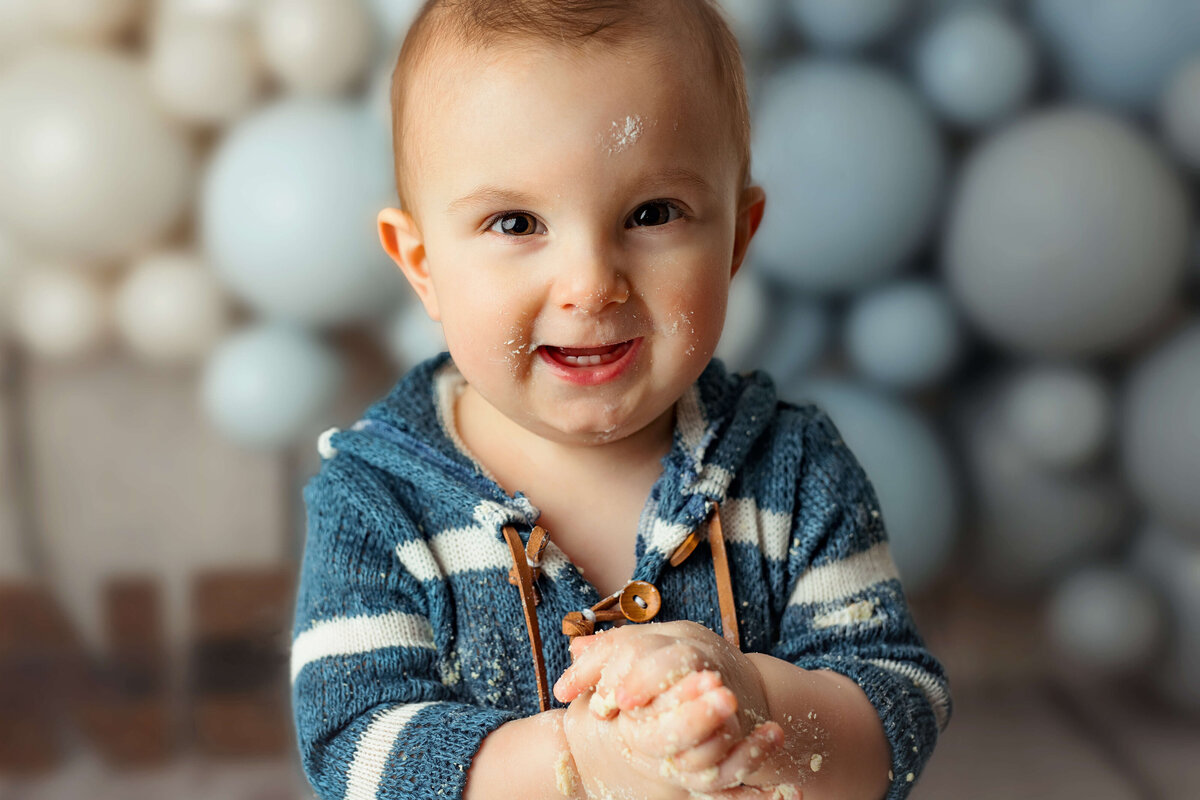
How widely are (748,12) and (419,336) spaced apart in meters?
0.56

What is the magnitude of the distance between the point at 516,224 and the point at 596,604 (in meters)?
0.24

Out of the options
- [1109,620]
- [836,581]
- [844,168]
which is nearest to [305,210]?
[844,168]

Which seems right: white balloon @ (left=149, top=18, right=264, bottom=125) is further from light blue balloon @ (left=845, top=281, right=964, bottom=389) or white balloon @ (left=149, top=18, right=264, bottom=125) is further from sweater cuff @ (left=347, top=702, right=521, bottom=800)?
sweater cuff @ (left=347, top=702, right=521, bottom=800)

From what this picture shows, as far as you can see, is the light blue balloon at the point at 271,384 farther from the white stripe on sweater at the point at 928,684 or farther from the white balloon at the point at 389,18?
the white stripe on sweater at the point at 928,684

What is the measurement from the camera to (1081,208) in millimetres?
1345

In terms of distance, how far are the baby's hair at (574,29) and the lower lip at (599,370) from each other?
0.15m

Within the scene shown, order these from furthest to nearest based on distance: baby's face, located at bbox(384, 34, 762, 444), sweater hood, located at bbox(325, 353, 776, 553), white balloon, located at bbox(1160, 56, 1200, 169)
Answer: white balloon, located at bbox(1160, 56, 1200, 169) → sweater hood, located at bbox(325, 353, 776, 553) → baby's face, located at bbox(384, 34, 762, 444)

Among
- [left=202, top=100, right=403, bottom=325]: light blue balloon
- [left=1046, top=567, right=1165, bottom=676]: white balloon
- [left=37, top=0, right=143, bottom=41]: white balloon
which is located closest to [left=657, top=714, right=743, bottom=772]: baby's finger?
[left=202, top=100, right=403, bottom=325]: light blue balloon

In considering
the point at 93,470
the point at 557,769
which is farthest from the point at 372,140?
the point at 557,769

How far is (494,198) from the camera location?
2.10 ft

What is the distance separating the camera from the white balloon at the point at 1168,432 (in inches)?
53.4

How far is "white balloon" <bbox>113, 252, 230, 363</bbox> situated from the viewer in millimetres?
1454

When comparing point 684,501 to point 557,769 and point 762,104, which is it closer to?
point 557,769

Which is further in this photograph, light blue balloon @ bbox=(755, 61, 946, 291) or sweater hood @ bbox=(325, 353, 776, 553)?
light blue balloon @ bbox=(755, 61, 946, 291)
